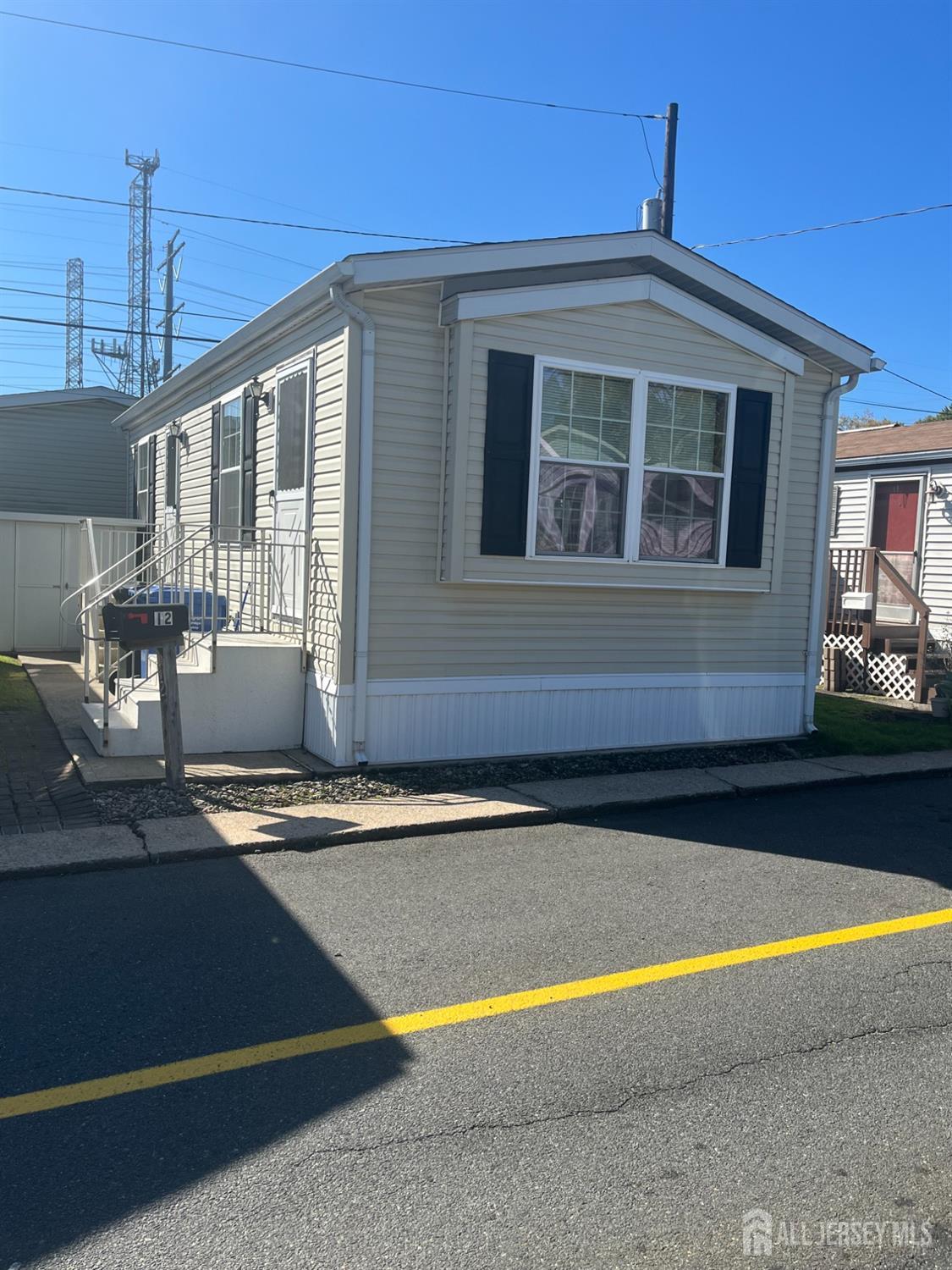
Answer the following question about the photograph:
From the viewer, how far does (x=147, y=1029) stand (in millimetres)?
3883

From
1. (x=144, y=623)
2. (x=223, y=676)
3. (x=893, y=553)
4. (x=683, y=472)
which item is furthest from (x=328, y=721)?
(x=893, y=553)

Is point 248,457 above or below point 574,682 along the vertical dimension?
above

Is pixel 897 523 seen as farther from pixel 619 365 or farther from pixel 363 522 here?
pixel 363 522

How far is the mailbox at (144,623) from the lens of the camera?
6.77 metres

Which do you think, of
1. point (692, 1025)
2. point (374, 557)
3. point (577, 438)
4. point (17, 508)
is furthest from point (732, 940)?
point (17, 508)

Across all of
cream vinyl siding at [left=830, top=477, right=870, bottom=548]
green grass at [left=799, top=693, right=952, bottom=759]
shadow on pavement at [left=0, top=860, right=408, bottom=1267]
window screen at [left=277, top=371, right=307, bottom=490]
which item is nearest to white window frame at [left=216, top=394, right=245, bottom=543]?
window screen at [left=277, top=371, right=307, bottom=490]

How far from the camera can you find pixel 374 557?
800cm

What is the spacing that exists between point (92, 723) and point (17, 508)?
33.6ft

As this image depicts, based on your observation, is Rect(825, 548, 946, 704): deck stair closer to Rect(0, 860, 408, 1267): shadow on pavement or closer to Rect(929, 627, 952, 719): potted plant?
Rect(929, 627, 952, 719): potted plant

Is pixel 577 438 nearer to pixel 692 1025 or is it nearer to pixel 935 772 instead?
pixel 935 772

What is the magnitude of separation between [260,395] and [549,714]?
13.9 feet

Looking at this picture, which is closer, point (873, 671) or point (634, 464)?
point (634, 464)

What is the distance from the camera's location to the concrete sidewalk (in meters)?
5.84

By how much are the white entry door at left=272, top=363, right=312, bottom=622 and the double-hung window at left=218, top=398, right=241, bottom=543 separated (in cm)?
133
